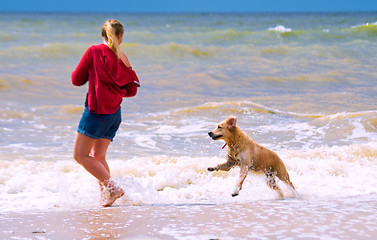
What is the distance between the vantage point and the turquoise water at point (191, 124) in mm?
5734

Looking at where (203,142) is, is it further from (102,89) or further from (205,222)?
(205,222)

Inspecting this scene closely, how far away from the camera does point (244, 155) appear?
203 inches

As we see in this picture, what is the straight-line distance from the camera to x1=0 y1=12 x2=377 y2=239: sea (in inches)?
178

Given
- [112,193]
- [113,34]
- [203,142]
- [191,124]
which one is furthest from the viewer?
[191,124]

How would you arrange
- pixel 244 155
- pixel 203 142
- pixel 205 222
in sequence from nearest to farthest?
pixel 205 222 < pixel 244 155 < pixel 203 142

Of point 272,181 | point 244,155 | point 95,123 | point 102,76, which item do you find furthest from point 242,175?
point 102,76

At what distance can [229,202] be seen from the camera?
5.00m

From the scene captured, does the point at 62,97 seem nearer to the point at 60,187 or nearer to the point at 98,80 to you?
the point at 60,187

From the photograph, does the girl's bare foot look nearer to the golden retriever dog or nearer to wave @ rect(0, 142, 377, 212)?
wave @ rect(0, 142, 377, 212)

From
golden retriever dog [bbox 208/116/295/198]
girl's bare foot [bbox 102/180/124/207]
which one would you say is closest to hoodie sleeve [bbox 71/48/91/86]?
girl's bare foot [bbox 102/180/124/207]

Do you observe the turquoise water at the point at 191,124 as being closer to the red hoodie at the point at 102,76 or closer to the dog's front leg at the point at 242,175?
the dog's front leg at the point at 242,175

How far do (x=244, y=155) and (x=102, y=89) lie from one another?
64.7 inches

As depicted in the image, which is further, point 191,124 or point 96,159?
point 191,124

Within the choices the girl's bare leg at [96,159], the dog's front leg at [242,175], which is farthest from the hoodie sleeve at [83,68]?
the dog's front leg at [242,175]
